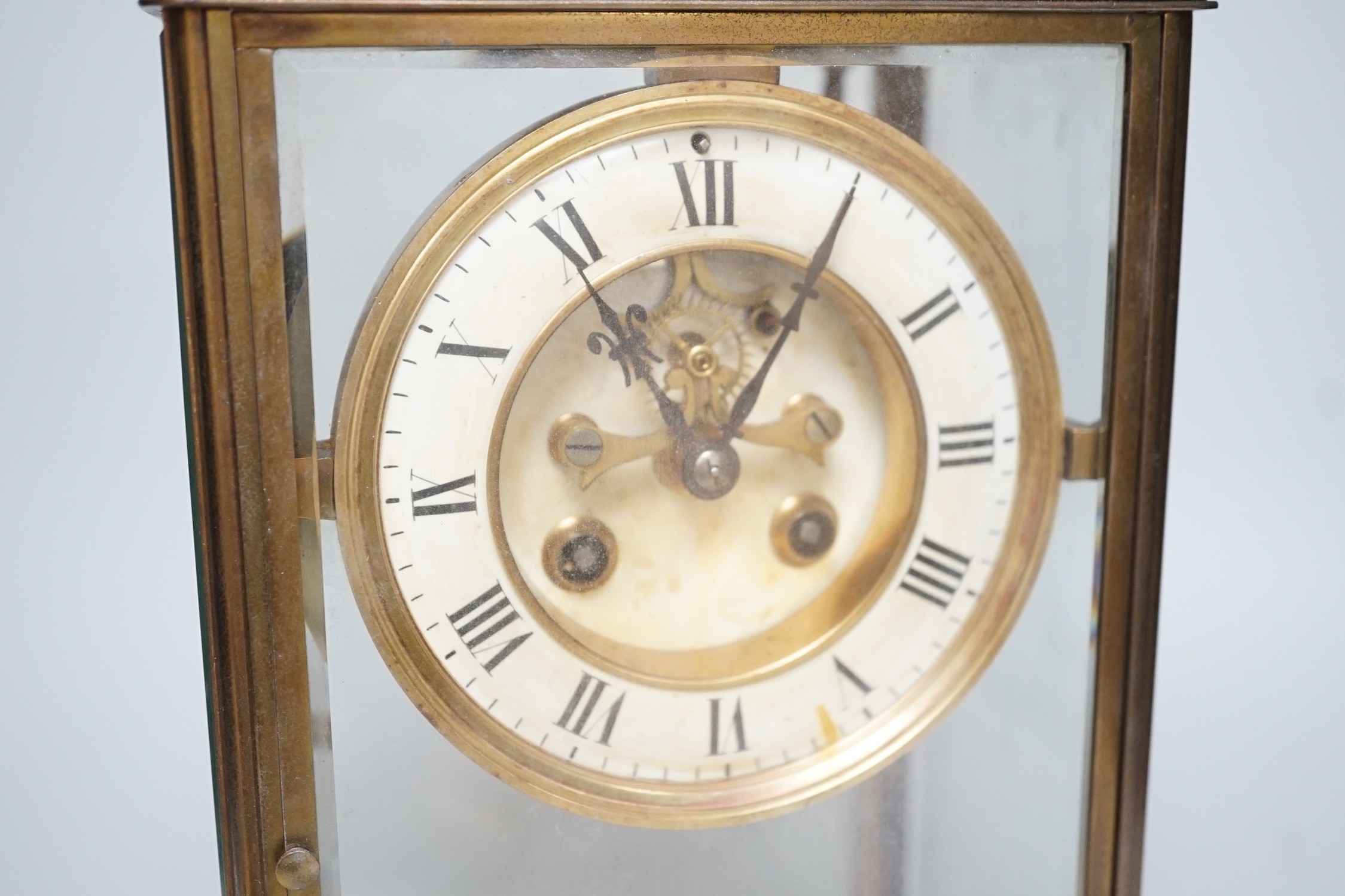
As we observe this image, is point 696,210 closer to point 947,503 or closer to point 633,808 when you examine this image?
point 947,503

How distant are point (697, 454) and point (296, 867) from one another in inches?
17.8

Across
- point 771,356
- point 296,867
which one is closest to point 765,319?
point 771,356

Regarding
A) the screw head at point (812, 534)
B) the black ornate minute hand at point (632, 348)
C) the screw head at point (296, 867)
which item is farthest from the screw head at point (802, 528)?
the screw head at point (296, 867)

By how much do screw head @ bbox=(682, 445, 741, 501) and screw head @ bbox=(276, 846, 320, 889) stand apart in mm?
417

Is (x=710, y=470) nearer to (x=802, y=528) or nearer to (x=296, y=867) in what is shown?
(x=802, y=528)

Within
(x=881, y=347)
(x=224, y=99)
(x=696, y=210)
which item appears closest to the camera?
(x=224, y=99)

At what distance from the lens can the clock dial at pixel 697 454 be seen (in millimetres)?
1073

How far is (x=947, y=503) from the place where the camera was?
1.22 meters

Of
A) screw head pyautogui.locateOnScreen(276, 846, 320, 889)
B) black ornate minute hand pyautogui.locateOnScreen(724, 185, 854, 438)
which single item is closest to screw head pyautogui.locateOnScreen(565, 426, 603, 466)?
black ornate minute hand pyautogui.locateOnScreen(724, 185, 854, 438)

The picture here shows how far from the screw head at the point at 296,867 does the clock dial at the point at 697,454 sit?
15cm

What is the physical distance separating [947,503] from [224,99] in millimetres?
652

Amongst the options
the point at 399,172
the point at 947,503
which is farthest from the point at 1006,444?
the point at 399,172

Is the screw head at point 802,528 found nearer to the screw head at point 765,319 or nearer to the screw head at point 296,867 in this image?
the screw head at point 765,319

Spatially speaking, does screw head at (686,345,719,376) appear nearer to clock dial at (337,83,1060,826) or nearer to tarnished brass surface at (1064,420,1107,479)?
clock dial at (337,83,1060,826)
